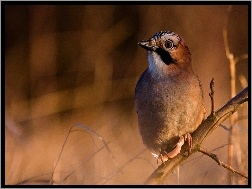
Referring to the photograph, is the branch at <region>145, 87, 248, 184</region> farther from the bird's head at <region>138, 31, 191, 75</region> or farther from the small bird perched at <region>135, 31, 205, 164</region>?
the bird's head at <region>138, 31, 191, 75</region>

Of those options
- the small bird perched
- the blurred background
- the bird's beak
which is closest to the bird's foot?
the small bird perched

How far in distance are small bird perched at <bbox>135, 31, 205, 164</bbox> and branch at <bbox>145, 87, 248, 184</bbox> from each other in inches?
11.8

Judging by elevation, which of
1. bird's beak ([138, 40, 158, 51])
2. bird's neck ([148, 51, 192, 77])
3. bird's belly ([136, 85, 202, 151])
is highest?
bird's beak ([138, 40, 158, 51])

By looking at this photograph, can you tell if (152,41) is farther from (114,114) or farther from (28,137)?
(114,114)

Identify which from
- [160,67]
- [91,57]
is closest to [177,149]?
[160,67]

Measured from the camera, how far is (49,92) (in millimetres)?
7879

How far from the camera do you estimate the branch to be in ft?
9.50

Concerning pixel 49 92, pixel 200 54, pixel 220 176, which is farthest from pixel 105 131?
pixel 200 54

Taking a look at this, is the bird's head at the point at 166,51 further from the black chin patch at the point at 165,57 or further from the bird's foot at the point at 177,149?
the bird's foot at the point at 177,149

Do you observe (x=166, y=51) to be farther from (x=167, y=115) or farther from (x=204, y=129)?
(x=204, y=129)

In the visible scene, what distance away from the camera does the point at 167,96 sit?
136 inches

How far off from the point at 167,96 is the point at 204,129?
1.68ft

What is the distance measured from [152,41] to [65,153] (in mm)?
2321

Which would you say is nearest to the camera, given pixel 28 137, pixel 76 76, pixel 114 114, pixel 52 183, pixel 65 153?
pixel 52 183
